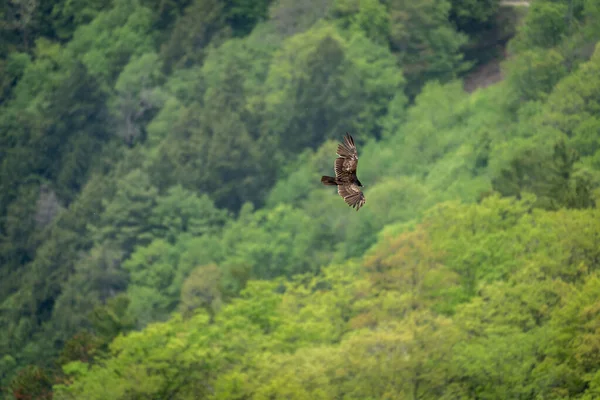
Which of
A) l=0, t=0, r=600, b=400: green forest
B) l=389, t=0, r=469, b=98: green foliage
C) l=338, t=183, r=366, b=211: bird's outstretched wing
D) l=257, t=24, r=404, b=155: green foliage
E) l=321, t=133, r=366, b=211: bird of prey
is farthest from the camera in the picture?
l=257, t=24, r=404, b=155: green foliage

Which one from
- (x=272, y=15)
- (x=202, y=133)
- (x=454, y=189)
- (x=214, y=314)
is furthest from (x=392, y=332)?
(x=272, y=15)

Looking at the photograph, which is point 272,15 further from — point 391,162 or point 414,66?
point 391,162

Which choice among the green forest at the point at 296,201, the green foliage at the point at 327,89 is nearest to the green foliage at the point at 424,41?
the green forest at the point at 296,201

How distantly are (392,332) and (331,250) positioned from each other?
1231 inches

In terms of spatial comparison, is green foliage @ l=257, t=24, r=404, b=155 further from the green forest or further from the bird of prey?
the bird of prey

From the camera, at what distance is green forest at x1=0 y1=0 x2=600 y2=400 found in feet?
184

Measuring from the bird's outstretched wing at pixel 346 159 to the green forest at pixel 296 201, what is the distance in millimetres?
23381

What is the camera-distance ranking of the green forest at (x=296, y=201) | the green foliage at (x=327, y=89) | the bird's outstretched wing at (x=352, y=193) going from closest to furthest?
the bird's outstretched wing at (x=352, y=193) < the green forest at (x=296, y=201) < the green foliage at (x=327, y=89)

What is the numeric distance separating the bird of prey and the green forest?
2286cm

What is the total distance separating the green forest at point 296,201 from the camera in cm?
5619

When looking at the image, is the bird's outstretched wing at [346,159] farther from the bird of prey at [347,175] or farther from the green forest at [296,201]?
the green forest at [296,201]

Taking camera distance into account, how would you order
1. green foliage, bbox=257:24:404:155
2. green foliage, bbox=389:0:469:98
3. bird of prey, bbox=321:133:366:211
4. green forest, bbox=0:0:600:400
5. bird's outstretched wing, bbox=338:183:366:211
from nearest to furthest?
bird of prey, bbox=321:133:366:211
bird's outstretched wing, bbox=338:183:366:211
green forest, bbox=0:0:600:400
green foliage, bbox=389:0:469:98
green foliage, bbox=257:24:404:155

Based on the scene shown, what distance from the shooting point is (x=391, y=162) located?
92.5 metres

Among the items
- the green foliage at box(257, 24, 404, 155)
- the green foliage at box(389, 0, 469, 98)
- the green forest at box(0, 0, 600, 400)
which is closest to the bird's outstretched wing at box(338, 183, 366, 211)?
the green forest at box(0, 0, 600, 400)
